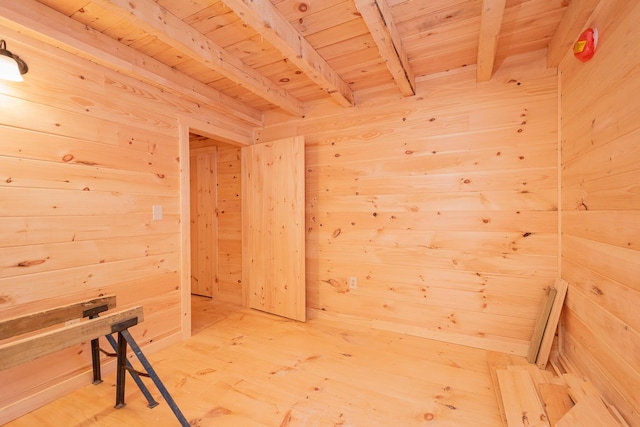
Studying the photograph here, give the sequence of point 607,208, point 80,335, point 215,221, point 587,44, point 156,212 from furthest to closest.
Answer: point 215,221
point 156,212
point 587,44
point 607,208
point 80,335

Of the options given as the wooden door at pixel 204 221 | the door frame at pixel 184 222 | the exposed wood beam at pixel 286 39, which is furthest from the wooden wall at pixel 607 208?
the wooden door at pixel 204 221

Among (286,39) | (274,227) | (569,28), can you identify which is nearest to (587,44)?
(569,28)

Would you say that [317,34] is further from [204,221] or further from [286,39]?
[204,221]

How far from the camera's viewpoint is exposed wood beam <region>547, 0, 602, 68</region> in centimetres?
147

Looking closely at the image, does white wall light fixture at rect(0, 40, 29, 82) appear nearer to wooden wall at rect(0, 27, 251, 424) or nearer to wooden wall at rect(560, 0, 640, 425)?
wooden wall at rect(0, 27, 251, 424)

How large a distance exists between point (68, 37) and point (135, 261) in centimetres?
149

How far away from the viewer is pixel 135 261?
2152mm

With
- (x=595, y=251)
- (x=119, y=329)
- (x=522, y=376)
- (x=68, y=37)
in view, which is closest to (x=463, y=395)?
(x=522, y=376)

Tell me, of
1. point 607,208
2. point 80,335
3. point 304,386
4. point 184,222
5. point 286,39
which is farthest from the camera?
point 184,222

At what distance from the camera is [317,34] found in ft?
6.09

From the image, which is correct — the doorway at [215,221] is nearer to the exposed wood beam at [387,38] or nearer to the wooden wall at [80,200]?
the wooden wall at [80,200]

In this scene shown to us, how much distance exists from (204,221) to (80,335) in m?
2.80

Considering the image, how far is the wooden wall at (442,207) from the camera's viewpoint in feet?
6.93

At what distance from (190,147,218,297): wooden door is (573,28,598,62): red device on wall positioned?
364cm
